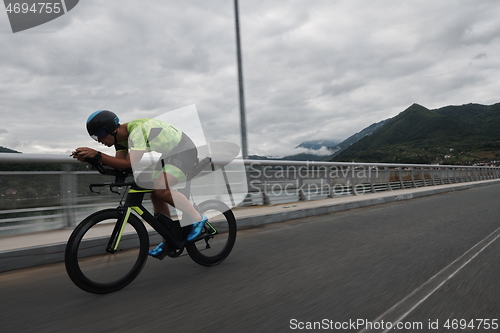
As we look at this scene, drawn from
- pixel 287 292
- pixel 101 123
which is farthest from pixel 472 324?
pixel 101 123

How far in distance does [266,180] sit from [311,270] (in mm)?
6910

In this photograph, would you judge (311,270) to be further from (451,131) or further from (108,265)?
(451,131)

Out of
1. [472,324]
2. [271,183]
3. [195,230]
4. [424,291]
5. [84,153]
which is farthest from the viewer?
[271,183]

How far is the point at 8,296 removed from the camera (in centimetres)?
338

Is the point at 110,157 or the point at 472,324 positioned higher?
the point at 110,157

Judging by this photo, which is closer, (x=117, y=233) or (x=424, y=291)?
(x=424, y=291)

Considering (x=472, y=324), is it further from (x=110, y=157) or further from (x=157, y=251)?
(x=110, y=157)

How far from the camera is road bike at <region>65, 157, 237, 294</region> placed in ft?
10.3

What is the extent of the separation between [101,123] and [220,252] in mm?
2023

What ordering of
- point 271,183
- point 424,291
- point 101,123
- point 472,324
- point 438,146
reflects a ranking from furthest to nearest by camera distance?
point 438,146, point 271,183, point 101,123, point 424,291, point 472,324

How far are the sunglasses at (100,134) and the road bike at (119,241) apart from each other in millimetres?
262

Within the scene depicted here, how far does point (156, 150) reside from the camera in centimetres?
363

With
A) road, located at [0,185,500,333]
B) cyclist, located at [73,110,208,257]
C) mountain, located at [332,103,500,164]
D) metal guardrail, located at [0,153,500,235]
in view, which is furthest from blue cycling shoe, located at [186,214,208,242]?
mountain, located at [332,103,500,164]

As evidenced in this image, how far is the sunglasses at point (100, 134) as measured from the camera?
3.36 metres
